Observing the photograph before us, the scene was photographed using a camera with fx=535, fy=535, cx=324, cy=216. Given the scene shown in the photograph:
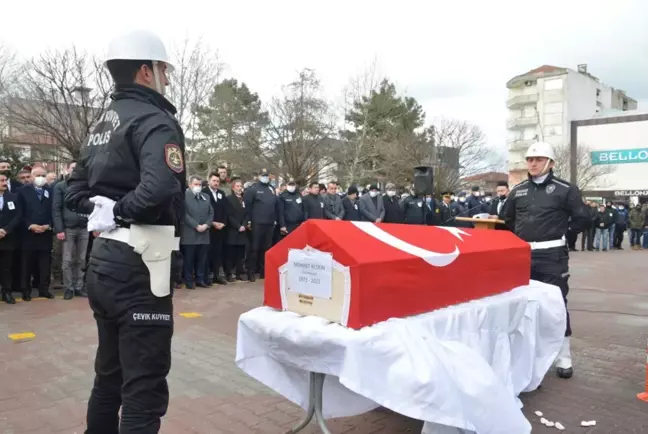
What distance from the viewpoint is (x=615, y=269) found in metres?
14.4

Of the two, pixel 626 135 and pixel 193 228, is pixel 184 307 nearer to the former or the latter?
pixel 193 228

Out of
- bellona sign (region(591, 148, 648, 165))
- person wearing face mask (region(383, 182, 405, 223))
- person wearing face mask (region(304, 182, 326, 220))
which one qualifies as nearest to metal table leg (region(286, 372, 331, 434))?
person wearing face mask (region(304, 182, 326, 220))

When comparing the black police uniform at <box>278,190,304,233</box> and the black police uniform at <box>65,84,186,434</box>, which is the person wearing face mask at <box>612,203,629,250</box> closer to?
the black police uniform at <box>278,190,304,233</box>

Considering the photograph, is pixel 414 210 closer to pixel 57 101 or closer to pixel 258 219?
pixel 258 219

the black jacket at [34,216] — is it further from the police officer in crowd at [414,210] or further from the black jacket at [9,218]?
the police officer in crowd at [414,210]

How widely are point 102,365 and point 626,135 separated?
70.7 meters

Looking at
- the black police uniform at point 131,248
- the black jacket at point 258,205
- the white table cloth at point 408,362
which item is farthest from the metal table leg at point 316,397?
the black jacket at point 258,205

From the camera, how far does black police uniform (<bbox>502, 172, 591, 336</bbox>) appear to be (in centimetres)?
485

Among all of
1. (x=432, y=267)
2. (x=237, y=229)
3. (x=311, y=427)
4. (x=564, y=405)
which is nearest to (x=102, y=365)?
(x=311, y=427)

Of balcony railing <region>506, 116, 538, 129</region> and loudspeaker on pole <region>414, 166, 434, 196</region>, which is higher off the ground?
balcony railing <region>506, 116, 538, 129</region>

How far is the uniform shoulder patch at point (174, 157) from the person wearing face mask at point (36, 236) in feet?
21.6

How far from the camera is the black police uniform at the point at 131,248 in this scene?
2336mm

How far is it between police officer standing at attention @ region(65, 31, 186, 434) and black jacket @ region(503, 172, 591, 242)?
11.7 ft

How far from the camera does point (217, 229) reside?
33.3 feet
